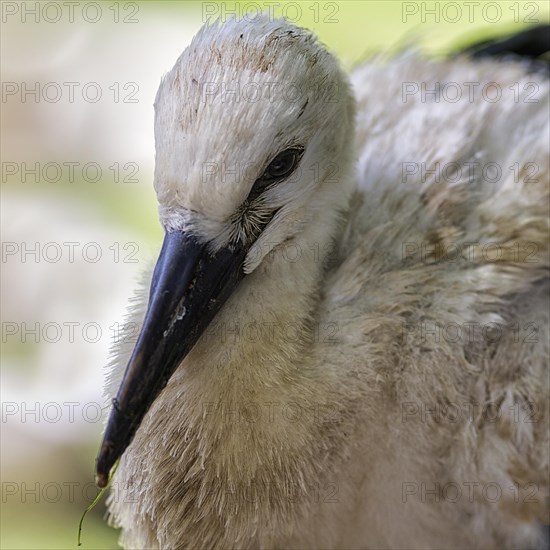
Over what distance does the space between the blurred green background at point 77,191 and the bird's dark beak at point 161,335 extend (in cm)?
83

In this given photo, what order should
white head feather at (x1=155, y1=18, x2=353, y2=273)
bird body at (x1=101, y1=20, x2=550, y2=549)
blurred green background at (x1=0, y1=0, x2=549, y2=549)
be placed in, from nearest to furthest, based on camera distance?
white head feather at (x1=155, y1=18, x2=353, y2=273) < bird body at (x1=101, y1=20, x2=550, y2=549) < blurred green background at (x1=0, y1=0, x2=549, y2=549)

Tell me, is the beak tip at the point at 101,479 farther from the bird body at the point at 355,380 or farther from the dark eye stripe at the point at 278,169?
the dark eye stripe at the point at 278,169

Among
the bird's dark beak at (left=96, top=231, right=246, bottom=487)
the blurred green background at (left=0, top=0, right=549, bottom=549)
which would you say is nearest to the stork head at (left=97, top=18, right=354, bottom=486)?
the bird's dark beak at (left=96, top=231, right=246, bottom=487)

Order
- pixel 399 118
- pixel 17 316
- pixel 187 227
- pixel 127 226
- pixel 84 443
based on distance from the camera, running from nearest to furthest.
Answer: pixel 187 227
pixel 399 118
pixel 84 443
pixel 17 316
pixel 127 226

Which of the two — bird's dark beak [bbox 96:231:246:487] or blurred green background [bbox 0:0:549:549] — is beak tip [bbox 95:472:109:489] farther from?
blurred green background [bbox 0:0:549:549]

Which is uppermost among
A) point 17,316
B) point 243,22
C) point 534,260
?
point 243,22

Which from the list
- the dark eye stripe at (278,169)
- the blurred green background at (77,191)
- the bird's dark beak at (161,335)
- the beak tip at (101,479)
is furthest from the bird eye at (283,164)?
the blurred green background at (77,191)

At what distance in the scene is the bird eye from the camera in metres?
1.25

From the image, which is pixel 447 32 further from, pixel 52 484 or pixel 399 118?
pixel 52 484

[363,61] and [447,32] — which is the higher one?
[363,61]

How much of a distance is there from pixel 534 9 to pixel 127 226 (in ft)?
5.26

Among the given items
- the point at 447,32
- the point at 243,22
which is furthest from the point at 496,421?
the point at 447,32

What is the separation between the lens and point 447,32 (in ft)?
10.9

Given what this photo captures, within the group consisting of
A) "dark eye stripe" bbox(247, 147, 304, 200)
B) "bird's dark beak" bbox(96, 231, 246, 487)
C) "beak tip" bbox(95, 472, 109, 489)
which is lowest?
"beak tip" bbox(95, 472, 109, 489)
